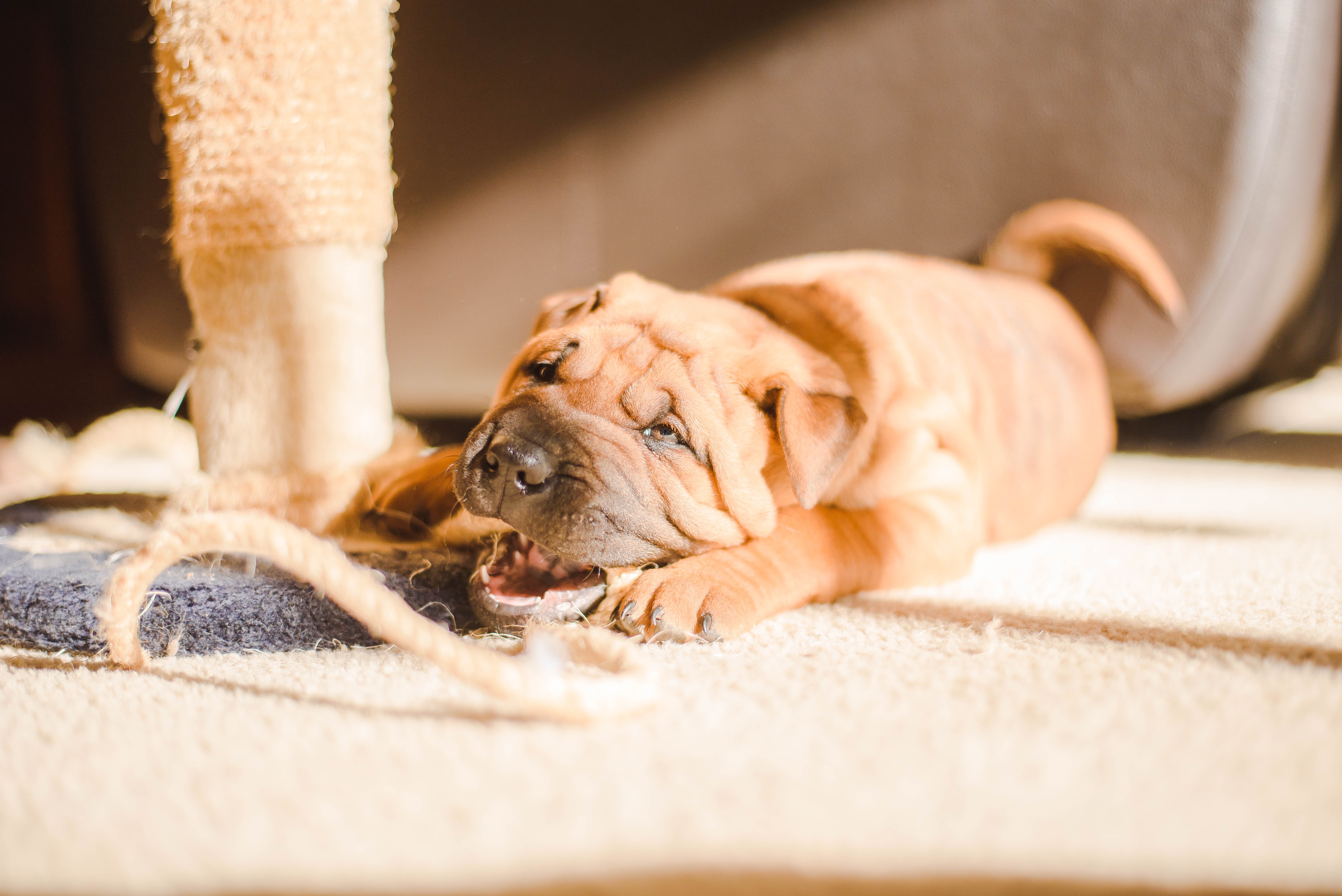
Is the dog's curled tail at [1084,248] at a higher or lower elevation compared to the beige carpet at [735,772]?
higher

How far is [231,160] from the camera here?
4.60 ft

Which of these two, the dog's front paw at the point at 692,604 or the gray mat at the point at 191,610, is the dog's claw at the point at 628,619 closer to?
the dog's front paw at the point at 692,604

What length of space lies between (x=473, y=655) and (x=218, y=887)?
0.28 meters

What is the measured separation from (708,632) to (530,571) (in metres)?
0.36

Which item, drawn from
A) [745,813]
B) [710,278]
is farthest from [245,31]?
[710,278]

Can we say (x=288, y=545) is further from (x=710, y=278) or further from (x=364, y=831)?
(x=710, y=278)

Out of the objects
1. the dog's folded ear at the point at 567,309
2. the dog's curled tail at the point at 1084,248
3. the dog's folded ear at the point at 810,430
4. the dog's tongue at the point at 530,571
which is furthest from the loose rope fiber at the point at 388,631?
the dog's curled tail at the point at 1084,248

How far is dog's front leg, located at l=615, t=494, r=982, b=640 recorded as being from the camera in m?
1.13

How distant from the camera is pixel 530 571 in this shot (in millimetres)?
1359

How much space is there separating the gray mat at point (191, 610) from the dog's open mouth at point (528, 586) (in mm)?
78

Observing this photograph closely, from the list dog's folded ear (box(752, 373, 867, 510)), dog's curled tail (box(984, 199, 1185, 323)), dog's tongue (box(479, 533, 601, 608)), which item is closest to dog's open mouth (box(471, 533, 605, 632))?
dog's tongue (box(479, 533, 601, 608))

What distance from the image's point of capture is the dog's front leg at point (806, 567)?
1.13 m

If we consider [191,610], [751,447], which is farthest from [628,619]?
[191,610]

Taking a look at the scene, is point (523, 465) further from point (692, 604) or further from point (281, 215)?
point (281, 215)
